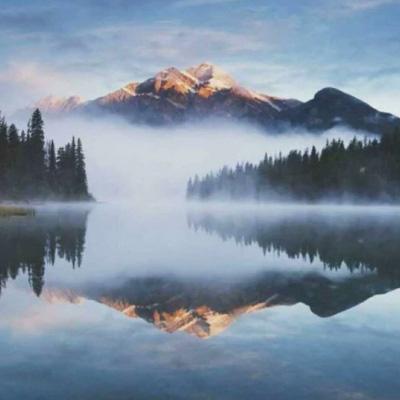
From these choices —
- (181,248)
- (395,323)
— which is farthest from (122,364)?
(181,248)

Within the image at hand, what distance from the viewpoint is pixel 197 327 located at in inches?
568

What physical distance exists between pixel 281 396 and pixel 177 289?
34.4 ft

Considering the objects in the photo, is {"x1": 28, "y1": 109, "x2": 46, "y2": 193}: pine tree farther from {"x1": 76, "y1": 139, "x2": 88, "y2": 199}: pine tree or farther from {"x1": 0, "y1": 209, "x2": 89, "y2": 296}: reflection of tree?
{"x1": 0, "y1": 209, "x2": 89, "y2": 296}: reflection of tree

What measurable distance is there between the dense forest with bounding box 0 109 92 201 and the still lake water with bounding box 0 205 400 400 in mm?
93735

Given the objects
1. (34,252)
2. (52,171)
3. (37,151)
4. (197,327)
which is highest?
(37,151)

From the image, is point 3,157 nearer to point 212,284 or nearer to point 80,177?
point 80,177

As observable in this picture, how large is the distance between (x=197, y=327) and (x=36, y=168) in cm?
12378

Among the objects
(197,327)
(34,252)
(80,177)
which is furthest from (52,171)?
(197,327)

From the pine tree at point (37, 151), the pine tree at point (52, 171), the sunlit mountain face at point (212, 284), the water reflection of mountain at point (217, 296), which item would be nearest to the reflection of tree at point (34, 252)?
the sunlit mountain face at point (212, 284)

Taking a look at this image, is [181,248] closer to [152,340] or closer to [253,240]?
[253,240]

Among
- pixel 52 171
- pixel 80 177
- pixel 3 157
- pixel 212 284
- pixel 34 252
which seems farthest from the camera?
pixel 80 177

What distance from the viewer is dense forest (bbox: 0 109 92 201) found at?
118188mm

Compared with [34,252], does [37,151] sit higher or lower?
higher

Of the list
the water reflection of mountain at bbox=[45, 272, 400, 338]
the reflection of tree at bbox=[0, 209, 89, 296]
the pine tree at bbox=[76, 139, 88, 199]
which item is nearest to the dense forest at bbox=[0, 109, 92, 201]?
the pine tree at bbox=[76, 139, 88, 199]
